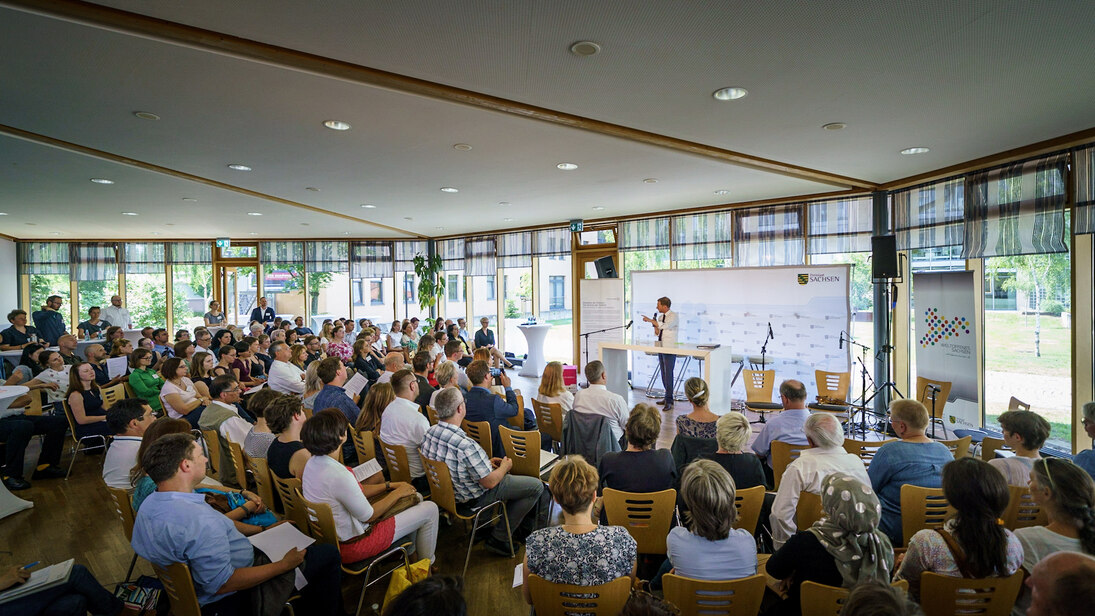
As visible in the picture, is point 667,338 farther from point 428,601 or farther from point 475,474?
point 428,601

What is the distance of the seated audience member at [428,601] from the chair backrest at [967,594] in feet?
5.49

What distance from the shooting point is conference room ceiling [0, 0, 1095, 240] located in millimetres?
2650

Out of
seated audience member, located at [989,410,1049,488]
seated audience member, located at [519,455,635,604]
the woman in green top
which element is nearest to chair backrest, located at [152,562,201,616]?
seated audience member, located at [519,455,635,604]

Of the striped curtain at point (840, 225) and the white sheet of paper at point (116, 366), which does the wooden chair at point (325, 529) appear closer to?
the white sheet of paper at point (116, 366)

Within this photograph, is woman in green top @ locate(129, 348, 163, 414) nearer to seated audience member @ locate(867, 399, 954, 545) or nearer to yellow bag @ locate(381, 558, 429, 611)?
yellow bag @ locate(381, 558, 429, 611)

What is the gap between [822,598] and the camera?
5.90 feet

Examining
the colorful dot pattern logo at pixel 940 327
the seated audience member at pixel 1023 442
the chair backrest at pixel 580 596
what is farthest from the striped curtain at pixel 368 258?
the seated audience member at pixel 1023 442

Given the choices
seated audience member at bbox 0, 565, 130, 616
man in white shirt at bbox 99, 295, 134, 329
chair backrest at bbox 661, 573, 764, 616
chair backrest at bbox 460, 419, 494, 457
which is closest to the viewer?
chair backrest at bbox 661, 573, 764, 616

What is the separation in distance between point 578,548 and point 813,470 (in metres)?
1.46

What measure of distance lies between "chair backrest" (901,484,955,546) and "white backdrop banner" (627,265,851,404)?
4.63 meters

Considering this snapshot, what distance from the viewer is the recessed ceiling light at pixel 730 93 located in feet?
11.7

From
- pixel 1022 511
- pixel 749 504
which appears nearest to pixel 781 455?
pixel 749 504

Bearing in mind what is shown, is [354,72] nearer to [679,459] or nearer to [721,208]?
[679,459]

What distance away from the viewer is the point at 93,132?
4695mm
